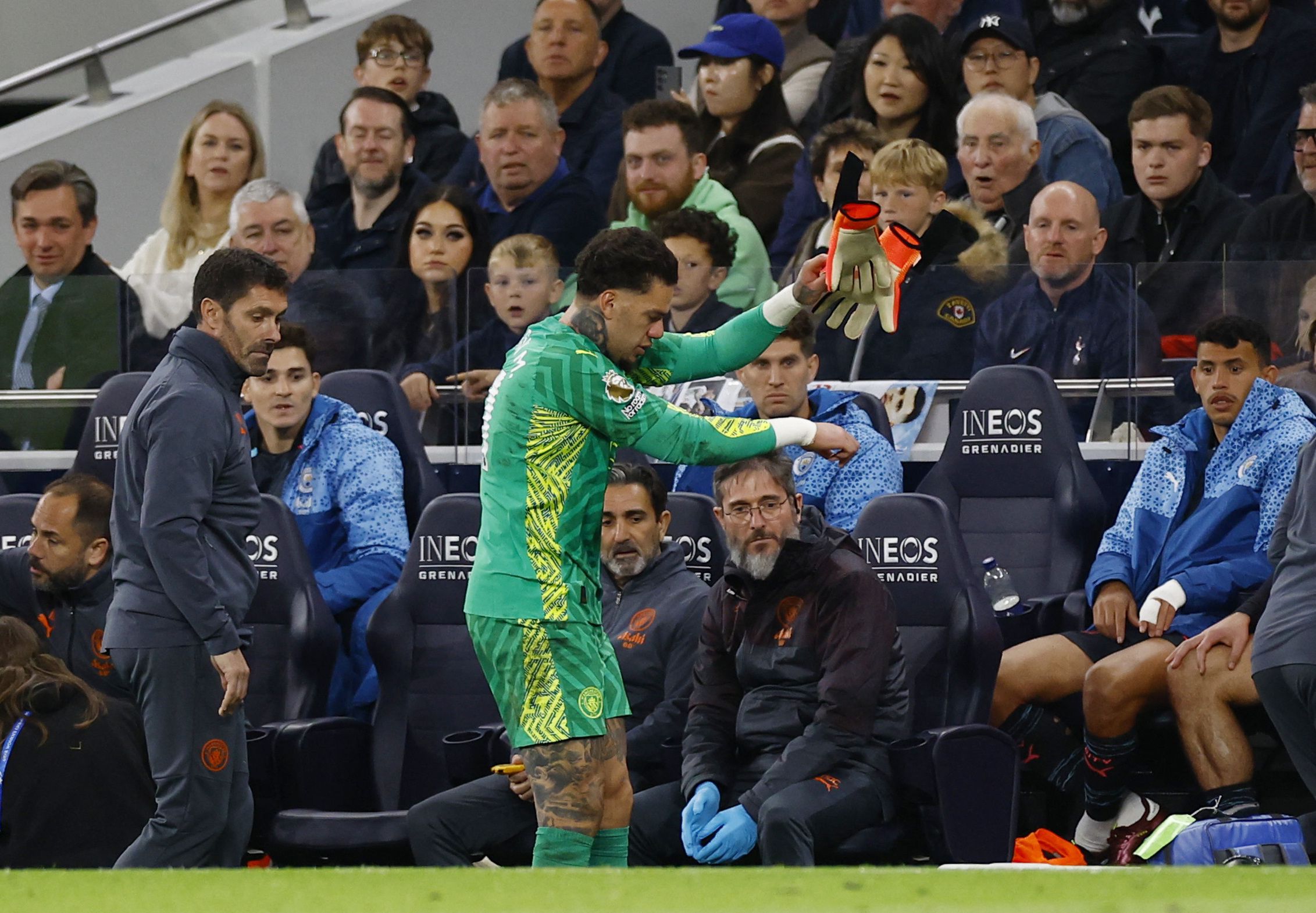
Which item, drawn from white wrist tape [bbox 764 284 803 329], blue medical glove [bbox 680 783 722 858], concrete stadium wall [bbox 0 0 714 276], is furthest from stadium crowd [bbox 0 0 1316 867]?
concrete stadium wall [bbox 0 0 714 276]

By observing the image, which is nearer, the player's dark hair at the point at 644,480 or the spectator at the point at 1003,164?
the player's dark hair at the point at 644,480

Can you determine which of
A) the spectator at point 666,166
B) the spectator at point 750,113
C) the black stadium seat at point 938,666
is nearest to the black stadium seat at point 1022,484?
the black stadium seat at point 938,666

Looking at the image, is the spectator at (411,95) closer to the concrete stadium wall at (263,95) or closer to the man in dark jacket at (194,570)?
the concrete stadium wall at (263,95)

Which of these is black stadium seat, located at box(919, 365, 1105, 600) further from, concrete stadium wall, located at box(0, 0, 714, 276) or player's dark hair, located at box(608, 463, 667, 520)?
concrete stadium wall, located at box(0, 0, 714, 276)

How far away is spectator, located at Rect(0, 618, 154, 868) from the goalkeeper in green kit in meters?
1.18

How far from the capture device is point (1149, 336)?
19.3 feet

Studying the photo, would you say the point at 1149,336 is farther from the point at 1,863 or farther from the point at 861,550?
the point at 1,863

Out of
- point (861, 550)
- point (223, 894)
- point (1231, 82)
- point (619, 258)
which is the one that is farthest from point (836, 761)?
point (1231, 82)

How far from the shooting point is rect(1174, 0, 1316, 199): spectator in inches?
295

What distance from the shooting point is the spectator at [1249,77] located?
7492 mm

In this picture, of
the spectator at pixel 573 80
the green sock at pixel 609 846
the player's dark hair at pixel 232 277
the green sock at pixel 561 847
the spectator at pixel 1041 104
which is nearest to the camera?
the green sock at pixel 561 847

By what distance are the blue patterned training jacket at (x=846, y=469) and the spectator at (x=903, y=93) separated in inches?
59.2

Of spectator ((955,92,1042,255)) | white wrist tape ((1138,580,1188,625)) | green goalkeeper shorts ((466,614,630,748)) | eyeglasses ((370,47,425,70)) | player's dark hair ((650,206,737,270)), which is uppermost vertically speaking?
eyeglasses ((370,47,425,70))

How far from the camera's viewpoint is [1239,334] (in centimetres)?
564
